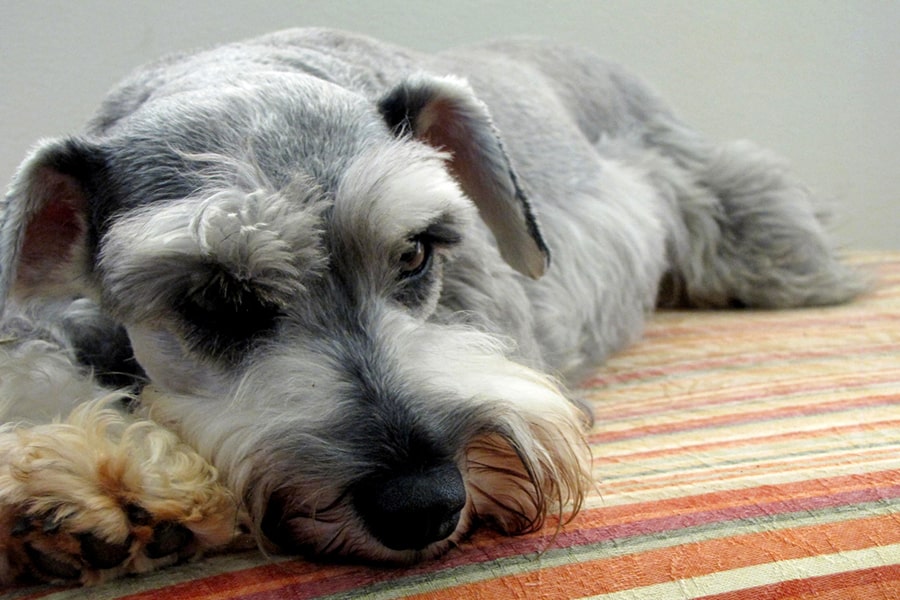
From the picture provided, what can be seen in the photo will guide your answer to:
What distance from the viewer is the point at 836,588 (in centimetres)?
127

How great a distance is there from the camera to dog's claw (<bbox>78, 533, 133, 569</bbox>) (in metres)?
1.23

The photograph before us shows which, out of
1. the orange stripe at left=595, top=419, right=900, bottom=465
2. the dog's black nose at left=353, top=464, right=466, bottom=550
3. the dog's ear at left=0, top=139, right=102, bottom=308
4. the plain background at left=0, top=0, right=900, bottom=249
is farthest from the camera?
the plain background at left=0, top=0, right=900, bottom=249

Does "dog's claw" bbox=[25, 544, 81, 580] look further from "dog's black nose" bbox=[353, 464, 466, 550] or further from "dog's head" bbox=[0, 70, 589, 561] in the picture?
"dog's black nose" bbox=[353, 464, 466, 550]

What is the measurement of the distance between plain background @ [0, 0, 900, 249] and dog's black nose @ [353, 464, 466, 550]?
7.50ft

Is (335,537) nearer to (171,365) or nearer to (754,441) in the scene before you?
(171,365)

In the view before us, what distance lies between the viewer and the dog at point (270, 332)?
4.14ft

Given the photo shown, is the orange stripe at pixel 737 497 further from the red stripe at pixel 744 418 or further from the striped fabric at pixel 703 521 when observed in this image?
the red stripe at pixel 744 418

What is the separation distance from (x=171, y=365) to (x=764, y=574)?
38.4 inches

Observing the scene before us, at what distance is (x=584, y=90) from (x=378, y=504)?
7.62 ft

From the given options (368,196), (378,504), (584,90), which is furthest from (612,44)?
(378,504)

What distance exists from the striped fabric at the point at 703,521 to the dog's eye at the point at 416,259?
481 millimetres

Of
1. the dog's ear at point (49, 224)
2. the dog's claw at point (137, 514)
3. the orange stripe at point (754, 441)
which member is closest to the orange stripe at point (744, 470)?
the orange stripe at point (754, 441)

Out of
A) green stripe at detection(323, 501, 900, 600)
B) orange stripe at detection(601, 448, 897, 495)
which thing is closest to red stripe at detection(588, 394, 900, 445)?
orange stripe at detection(601, 448, 897, 495)

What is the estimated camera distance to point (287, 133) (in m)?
1.55
